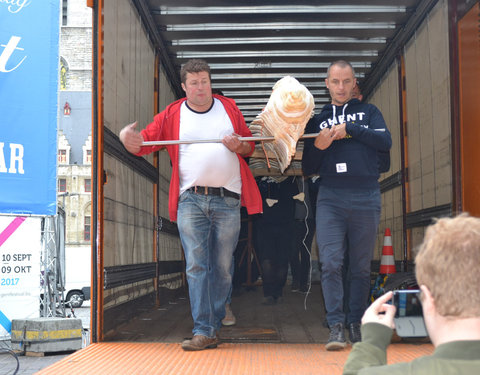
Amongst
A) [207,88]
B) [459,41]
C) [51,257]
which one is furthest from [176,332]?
[51,257]

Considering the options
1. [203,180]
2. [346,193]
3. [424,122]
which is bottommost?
[346,193]

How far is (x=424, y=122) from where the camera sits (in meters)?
6.24

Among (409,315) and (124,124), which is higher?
(124,124)

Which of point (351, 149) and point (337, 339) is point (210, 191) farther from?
point (337, 339)

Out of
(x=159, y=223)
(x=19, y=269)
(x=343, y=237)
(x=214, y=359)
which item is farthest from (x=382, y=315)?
(x=19, y=269)

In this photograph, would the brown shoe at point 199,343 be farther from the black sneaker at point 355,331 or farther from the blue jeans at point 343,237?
the black sneaker at point 355,331

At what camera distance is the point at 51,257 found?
13117 mm

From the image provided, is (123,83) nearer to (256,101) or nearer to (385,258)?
(385,258)

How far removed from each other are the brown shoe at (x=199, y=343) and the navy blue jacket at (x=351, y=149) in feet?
4.49

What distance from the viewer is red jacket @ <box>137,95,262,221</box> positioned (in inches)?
175

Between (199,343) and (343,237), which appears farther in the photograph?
(343,237)

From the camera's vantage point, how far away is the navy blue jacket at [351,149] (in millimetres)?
4152

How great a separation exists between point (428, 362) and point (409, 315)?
0.27m

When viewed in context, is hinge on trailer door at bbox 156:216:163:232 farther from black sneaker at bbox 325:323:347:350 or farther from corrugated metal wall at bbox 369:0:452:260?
black sneaker at bbox 325:323:347:350
